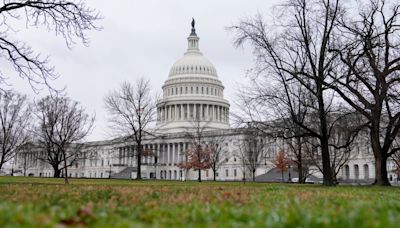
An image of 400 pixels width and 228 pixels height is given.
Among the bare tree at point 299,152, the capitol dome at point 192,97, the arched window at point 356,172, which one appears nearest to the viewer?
the bare tree at point 299,152

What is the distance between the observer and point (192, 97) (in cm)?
13625

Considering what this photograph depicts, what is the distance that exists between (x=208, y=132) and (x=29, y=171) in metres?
66.1

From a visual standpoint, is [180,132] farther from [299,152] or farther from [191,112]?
[299,152]

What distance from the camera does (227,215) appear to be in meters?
5.70

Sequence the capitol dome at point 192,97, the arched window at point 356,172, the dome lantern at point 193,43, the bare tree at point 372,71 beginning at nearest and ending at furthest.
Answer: the bare tree at point 372,71 < the arched window at point 356,172 < the capitol dome at point 192,97 < the dome lantern at point 193,43

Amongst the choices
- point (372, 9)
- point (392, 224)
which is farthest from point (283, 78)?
point (392, 224)

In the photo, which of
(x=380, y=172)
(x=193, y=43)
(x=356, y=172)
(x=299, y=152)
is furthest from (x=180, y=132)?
(x=380, y=172)

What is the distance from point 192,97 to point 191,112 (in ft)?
15.4

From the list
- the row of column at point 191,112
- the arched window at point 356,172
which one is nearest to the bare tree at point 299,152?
the arched window at point 356,172

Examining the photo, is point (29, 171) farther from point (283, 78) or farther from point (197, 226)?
point (197, 226)

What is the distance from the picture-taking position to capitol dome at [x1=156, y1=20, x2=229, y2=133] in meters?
135

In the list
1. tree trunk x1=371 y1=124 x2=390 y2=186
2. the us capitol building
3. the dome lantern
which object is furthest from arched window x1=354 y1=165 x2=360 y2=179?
the dome lantern

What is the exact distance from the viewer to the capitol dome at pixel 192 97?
135m

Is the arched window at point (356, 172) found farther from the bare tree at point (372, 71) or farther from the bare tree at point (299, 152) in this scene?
the bare tree at point (372, 71)
